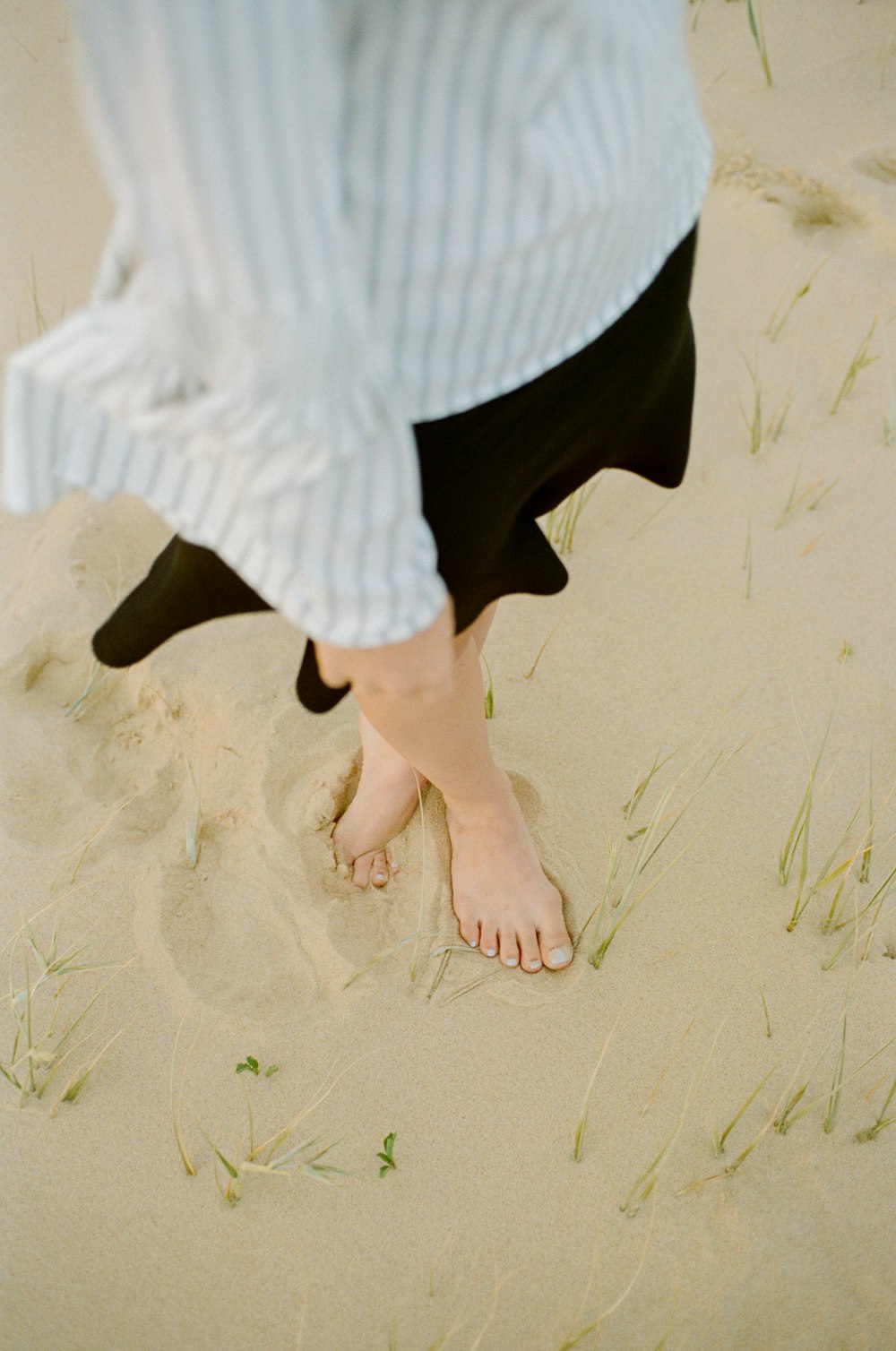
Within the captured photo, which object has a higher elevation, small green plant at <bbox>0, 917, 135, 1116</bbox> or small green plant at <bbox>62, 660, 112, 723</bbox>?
small green plant at <bbox>62, 660, 112, 723</bbox>

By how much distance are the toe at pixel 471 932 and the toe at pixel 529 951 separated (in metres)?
0.06

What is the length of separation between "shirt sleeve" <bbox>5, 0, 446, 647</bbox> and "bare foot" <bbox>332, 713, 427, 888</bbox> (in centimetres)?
79

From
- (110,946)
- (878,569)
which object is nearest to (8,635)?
(110,946)

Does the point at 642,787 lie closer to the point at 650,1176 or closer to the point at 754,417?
the point at 650,1176

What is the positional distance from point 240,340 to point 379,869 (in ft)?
3.54

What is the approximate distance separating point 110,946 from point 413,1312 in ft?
2.00

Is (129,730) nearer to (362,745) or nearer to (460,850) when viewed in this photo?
(362,745)

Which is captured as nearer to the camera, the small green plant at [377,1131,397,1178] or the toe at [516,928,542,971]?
the small green plant at [377,1131,397,1178]

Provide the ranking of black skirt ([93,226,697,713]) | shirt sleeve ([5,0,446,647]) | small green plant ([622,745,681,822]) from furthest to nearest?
small green plant ([622,745,681,822]) → black skirt ([93,226,697,713]) → shirt sleeve ([5,0,446,647])

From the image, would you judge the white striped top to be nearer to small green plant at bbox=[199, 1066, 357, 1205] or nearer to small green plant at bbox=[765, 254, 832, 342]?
small green plant at bbox=[199, 1066, 357, 1205]

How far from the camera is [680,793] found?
169 centimetres

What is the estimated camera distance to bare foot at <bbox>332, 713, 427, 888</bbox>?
157cm

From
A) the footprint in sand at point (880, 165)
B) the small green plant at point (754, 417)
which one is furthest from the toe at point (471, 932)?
the footprint in sand at point (880, 165)

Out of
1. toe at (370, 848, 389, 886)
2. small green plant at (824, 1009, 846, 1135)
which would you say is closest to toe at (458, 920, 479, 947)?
toe at (370, 848, 389, 886)
